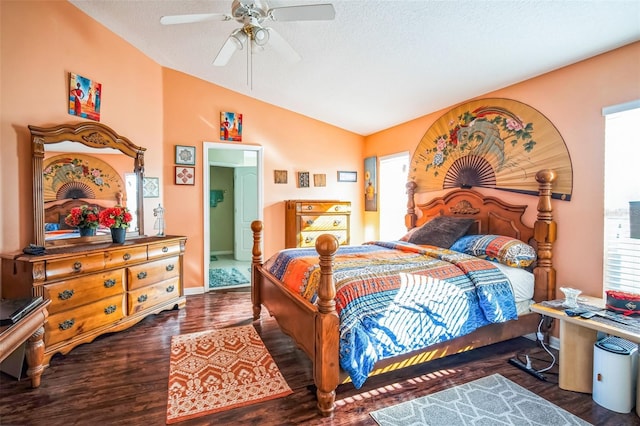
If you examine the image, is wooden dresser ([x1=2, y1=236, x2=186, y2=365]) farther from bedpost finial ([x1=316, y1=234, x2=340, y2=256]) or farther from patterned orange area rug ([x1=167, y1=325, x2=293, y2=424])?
bedpost finial ([x1=316, y1=234, x2=340, y2=256])

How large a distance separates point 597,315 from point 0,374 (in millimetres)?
4200

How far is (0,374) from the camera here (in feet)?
7.36

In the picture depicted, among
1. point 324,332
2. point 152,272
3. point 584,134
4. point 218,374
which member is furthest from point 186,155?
point 584,134

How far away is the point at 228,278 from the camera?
5.13 meters

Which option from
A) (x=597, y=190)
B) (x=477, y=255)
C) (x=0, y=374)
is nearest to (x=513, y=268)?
(x=477, y=255)

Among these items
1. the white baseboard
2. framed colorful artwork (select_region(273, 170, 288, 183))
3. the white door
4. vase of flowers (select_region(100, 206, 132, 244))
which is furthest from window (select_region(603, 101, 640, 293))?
the white door

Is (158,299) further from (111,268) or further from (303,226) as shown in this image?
(303,226)

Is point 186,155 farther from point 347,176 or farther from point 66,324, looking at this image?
point 347,176

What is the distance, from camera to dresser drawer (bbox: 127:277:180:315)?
10.1ft

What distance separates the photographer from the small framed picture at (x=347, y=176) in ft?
17.5

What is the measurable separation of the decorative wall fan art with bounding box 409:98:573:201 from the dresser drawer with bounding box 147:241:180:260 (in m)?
3.28

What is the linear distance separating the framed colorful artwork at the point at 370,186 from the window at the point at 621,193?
3.09m

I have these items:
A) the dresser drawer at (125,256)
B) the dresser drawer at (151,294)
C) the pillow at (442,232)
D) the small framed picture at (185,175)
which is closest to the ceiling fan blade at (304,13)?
the pillow at (442,232)

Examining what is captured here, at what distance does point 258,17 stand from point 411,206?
3.09 meters
